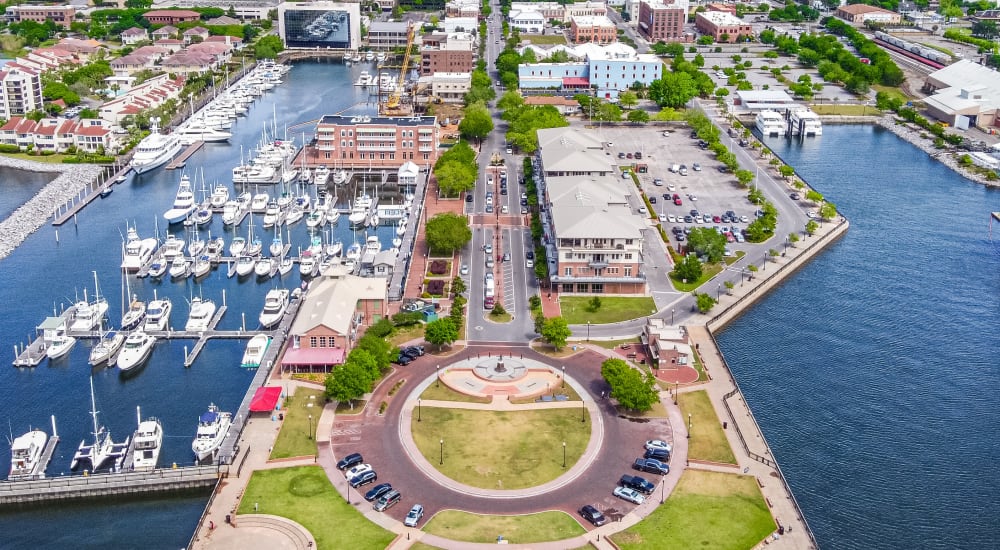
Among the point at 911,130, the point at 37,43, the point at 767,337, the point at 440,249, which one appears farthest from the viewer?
the point at 37,43

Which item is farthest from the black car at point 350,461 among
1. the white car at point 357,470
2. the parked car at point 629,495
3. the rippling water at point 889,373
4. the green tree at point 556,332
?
the rippling water at point 889,373

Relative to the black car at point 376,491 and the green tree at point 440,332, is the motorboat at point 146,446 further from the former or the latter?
the green tree at point 440,332

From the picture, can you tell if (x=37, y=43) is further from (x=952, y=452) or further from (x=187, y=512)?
(x=952, y=452)

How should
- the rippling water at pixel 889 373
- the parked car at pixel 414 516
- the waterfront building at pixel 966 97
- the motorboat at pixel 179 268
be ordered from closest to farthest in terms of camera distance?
the parked car at pixel 414 516, the rippling water at pixel 889 373, the motorboat at pixel 179 268, the waterfront building at pixel 966 97

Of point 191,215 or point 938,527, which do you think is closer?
point 938,527

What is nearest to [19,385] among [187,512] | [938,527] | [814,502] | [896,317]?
[187,512]

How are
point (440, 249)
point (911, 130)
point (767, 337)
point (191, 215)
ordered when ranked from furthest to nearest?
point (911, 130)
point (191, 215)
point (440, 249)
point (767, 337)
